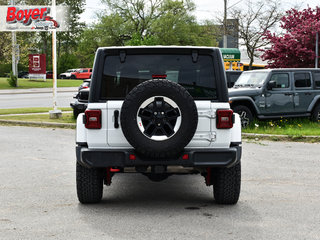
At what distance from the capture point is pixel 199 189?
7160mm

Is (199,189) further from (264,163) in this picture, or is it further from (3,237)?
(3,237)

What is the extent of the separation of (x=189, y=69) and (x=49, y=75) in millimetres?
65537

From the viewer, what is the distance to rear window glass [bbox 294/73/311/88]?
15.2 meters

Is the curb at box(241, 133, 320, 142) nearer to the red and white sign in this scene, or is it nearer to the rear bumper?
the rear bumper

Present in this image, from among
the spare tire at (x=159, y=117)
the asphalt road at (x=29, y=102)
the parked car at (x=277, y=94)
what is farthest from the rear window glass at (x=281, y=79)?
the asphalt road at (x=29, y=102)

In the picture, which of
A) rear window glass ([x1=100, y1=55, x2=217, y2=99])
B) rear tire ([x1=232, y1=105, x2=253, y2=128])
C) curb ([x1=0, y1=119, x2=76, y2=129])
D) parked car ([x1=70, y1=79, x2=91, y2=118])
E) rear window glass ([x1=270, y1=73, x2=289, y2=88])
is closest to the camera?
rear window glass ([x1=100, y1=55, x2=217, y2=99])

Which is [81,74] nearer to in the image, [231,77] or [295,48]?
[295,48]

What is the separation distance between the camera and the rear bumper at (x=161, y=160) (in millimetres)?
5520

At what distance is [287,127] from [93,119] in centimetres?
984

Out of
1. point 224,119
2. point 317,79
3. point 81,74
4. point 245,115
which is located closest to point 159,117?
→ point 224,119

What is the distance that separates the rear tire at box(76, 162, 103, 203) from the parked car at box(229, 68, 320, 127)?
8.86 meters

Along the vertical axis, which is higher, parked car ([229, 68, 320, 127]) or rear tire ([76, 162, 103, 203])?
parked car ([229, 68, 320, 127])

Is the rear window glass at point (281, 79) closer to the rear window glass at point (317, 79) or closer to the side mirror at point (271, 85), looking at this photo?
the side mirror at point (271, 85)

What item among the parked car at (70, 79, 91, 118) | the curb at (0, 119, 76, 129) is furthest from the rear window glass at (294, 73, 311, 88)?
the curb at (0, 119, 76, 129)
